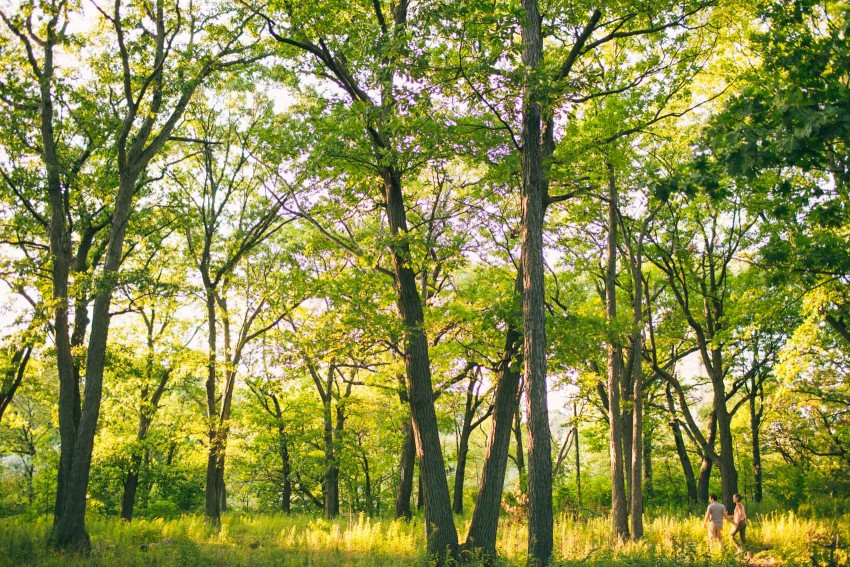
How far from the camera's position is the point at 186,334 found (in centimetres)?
2641

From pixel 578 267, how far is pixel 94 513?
1834cm

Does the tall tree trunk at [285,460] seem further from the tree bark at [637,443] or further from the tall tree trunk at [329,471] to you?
the tree bark at [637,443]

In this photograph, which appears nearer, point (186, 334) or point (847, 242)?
point (847, 242)

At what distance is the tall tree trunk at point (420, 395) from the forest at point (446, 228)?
5cm

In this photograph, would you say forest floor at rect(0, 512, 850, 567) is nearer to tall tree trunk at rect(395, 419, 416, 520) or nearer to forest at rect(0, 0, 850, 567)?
forest at rect(0, 0, 850, 567)

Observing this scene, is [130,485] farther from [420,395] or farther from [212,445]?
[420,395]

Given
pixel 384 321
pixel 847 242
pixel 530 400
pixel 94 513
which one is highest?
pixel 847 242

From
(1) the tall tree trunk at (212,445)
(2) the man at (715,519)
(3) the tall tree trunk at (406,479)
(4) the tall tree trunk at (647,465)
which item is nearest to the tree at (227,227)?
(1) the tall tree trunk at (212,445)

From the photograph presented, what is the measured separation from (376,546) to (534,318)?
648 cm

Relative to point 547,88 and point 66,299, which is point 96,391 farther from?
point 547,88

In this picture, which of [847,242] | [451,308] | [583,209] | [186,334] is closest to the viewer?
[847,242]

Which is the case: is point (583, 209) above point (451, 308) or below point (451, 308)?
above

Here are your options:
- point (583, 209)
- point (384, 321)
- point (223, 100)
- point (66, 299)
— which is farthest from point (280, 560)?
point (223, 100)

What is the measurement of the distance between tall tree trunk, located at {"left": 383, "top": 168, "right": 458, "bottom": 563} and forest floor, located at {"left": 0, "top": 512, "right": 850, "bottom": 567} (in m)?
0.60
